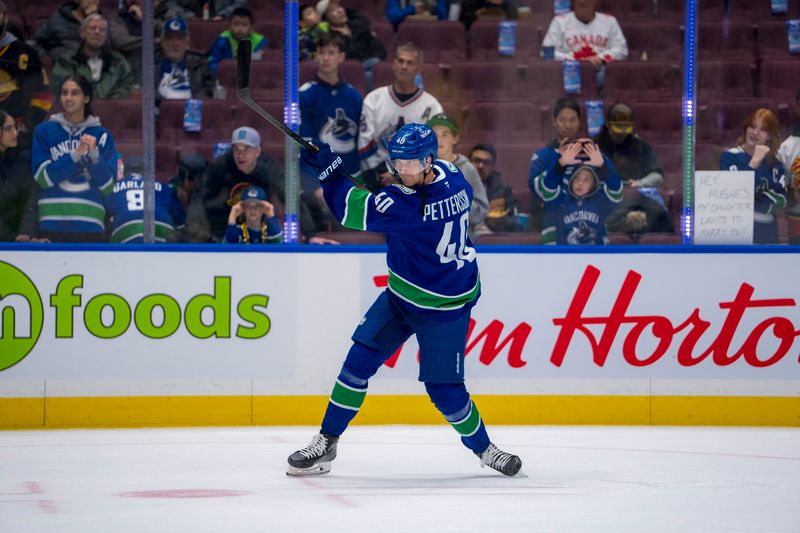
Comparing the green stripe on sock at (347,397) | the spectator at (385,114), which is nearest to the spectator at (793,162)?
the spectator at (385,114)

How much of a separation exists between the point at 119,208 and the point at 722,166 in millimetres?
3101

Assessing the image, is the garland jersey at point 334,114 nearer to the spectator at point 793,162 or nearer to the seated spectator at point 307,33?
the seated spectator at point 307,33

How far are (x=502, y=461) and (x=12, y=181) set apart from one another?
3004mm

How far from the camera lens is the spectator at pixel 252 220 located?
6.34m

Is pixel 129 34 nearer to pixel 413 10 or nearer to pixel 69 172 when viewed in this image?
pixel 69 172

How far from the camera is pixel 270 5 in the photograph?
252 inches

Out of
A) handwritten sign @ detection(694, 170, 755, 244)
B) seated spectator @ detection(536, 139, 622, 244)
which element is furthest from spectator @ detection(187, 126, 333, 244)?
handwritten sign @ detection(694, 170, 755, 244)

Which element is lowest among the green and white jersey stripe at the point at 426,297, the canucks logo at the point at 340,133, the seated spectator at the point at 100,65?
the green and white jersey stripe at the point at 426,297

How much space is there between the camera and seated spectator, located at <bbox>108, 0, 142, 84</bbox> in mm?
6277

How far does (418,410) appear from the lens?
6379 mm

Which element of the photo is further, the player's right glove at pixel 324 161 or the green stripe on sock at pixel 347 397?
the green stripe on sock at pixel 347 397

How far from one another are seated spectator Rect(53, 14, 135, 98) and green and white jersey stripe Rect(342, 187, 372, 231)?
88.8 inches

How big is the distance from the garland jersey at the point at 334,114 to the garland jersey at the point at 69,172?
100 cm

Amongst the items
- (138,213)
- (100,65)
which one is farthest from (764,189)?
(100,65)
